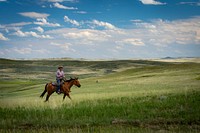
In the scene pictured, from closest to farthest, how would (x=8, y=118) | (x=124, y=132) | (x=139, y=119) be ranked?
1. (x=124, y=132)
2. (x=139, y=119)
3. (x=8, y=118)

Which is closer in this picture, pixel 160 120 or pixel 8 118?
pixel 160 120

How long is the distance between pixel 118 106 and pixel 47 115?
14.6 ft

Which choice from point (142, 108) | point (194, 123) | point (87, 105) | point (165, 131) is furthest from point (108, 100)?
point (165, 131)

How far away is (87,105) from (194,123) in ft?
25.4

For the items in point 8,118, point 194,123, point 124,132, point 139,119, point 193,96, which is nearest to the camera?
point 124,132

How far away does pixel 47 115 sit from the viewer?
20953 mm

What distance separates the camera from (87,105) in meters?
22.9

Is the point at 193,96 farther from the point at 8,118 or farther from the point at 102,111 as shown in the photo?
the point at 8,118

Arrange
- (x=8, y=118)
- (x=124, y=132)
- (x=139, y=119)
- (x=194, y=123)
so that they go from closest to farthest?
(x=124, y=132), (x=194, y=123), (x=139, y=119), (x=8, y=118)

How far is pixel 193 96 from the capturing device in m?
24.5

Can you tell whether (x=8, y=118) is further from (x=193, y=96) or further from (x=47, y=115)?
(x=193, y=96)

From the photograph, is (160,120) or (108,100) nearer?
(160,120)

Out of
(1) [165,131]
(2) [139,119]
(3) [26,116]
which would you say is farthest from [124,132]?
(3) [26,116]

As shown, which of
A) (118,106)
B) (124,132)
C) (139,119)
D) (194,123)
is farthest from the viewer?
(118,106)
